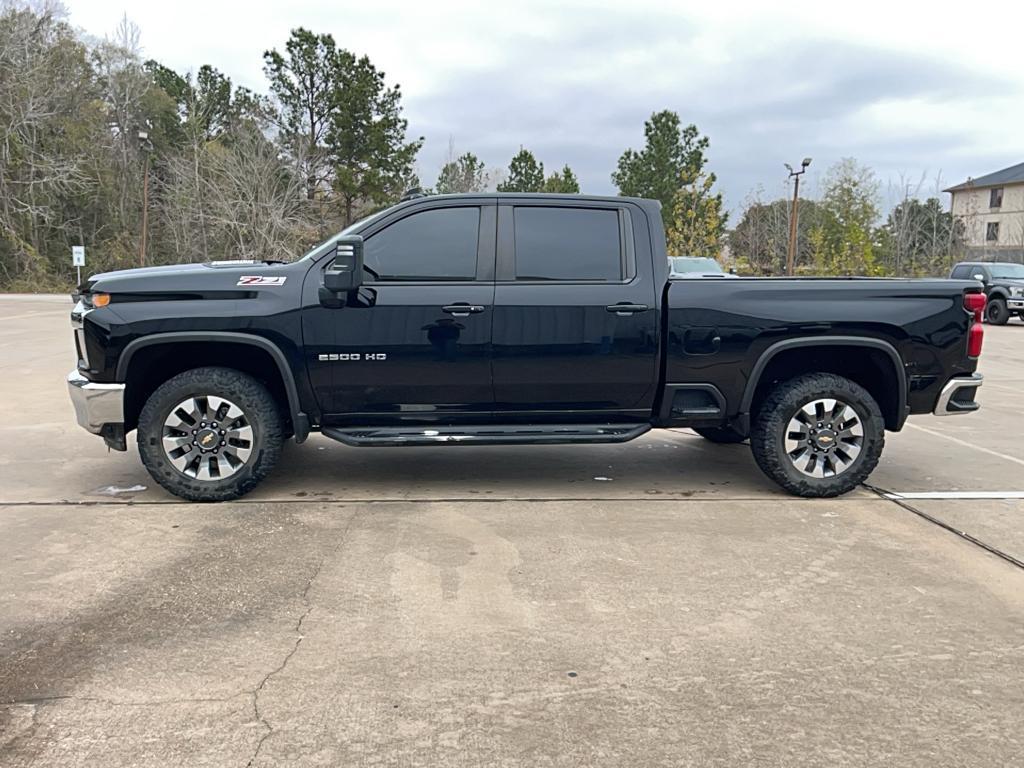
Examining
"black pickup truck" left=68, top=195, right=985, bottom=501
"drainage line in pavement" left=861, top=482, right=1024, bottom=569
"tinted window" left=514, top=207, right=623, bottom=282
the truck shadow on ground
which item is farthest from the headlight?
"drainage line in pavement" left=861, top=482, right=1024, bottom=569

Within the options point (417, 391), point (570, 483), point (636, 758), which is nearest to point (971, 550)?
point (570, 483)

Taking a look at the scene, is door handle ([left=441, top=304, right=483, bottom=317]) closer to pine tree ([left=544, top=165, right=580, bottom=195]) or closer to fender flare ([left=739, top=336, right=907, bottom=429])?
fender flare ([left=739, top=336, right=907, bottom=429])

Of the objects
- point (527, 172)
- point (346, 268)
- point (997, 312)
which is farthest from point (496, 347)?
point (527, 172)

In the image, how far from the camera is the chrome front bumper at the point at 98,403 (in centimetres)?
488

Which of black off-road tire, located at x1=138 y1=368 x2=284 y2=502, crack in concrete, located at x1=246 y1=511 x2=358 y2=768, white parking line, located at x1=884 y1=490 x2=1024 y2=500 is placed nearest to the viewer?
crack in concrete, located at x1=246 y1=511 x2=358 y2=768

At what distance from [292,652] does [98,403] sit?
103 inches

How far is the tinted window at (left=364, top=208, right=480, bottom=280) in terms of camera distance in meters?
5.05

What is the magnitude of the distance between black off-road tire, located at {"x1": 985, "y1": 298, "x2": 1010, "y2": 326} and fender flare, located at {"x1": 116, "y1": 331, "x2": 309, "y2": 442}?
21851mm

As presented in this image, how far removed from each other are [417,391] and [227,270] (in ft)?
4.70

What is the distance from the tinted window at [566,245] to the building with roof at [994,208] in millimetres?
53756

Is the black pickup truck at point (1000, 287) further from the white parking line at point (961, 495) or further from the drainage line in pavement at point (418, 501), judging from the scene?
the drainage line in pavement at point (418, 501)

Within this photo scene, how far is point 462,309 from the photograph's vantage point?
497cm

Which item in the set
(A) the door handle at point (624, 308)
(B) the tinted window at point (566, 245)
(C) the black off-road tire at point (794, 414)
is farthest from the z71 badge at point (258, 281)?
(C) the black off-road tire at point (794, 414)

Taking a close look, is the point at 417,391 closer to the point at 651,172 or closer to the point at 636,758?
the point at 636,758
